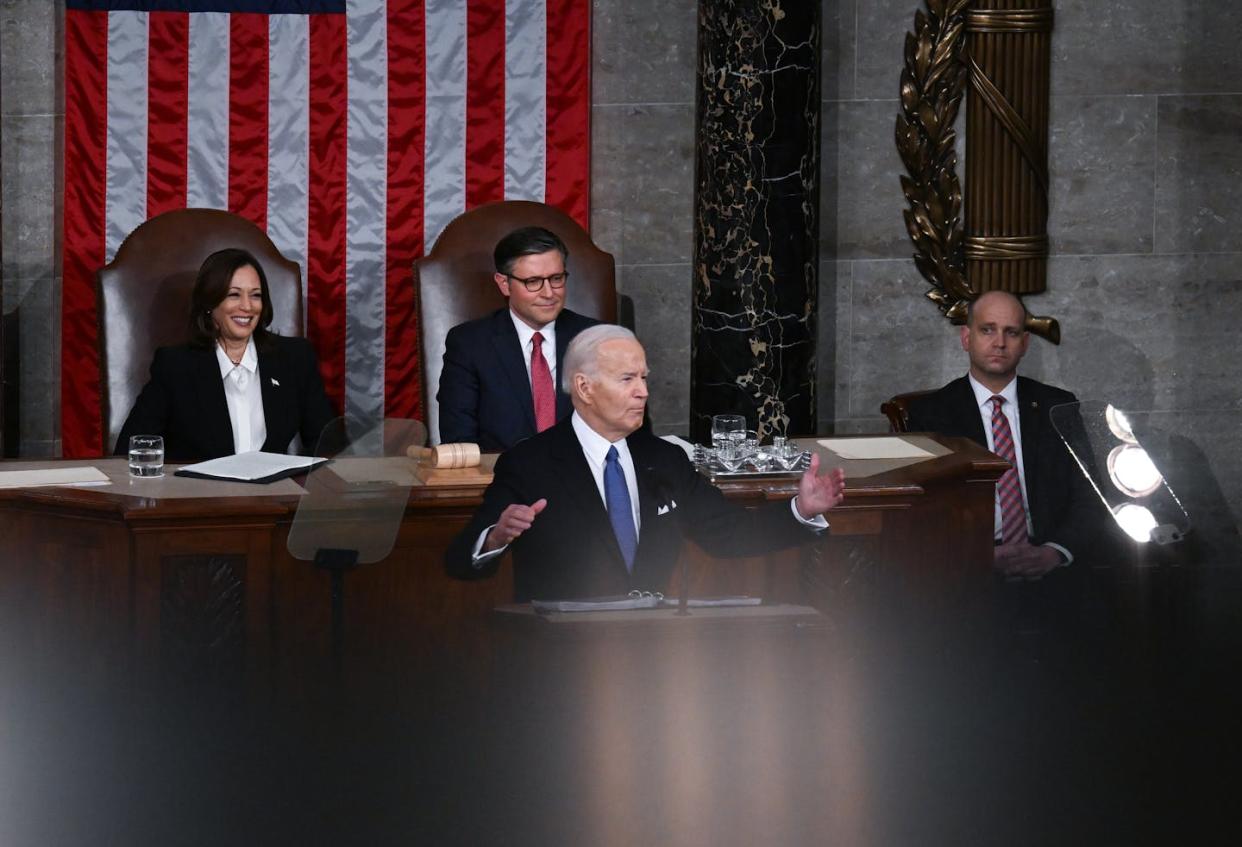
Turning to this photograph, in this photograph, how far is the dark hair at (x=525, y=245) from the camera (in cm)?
548

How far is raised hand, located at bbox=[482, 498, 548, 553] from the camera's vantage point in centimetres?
365

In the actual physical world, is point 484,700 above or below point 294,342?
below

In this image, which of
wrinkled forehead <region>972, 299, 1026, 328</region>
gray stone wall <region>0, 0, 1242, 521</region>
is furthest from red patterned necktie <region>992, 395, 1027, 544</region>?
gray stone wall <region>0, 0, 1242, 521</region>

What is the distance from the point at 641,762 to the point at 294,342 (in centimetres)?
339

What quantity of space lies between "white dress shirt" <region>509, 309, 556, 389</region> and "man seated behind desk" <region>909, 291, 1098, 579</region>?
1.19 meters

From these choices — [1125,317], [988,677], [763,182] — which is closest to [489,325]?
[763,182]

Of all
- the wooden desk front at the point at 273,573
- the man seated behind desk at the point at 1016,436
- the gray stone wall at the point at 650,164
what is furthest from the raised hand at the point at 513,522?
the gray stone wall at the point at 650,164

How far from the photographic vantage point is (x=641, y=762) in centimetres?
276

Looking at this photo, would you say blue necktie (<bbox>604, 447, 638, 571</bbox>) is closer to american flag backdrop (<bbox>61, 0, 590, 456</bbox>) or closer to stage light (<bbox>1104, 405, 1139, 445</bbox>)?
stage light (<bbox>1104, 405, 1139, 445</bbox>)

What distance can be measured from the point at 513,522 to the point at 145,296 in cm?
293

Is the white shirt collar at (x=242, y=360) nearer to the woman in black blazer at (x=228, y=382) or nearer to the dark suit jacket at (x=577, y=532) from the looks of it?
the woman in black blazer at (x=228, y=382)

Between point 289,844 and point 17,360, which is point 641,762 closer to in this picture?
point 289,844

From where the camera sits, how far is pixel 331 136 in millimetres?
6828

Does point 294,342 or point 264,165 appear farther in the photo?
point 264,165
